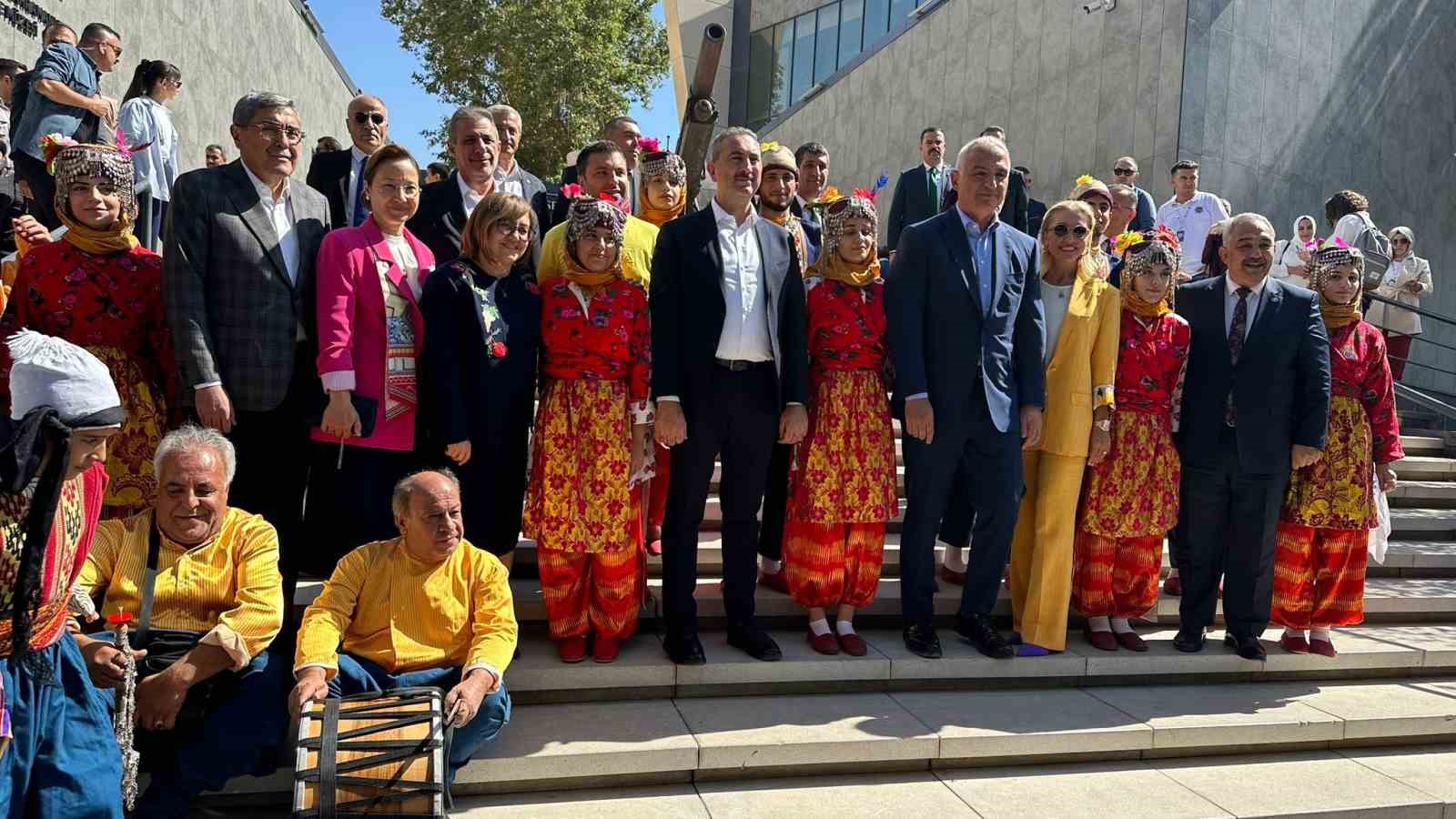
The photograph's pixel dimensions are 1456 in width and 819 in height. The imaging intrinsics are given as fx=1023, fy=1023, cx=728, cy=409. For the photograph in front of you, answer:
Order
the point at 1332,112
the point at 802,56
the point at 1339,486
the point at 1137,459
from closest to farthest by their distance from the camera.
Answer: the point at 1137,459 < the point at 1339,486 < the point at 1332,112 < the point at 802,56

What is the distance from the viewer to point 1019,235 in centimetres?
438

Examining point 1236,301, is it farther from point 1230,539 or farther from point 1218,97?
point 1218,97

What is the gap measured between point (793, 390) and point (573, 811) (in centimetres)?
178

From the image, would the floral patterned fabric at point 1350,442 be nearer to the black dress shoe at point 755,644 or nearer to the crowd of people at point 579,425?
the crowd of people at point 579,425

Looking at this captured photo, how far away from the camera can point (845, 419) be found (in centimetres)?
431

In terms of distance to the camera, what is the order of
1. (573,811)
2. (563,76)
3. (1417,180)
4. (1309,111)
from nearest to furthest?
(573,811), (1309,111), (1417,180), (563,76)

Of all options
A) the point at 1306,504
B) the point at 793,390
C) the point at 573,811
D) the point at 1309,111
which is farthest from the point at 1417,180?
the point at 573,811

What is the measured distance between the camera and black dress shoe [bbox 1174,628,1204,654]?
472cm

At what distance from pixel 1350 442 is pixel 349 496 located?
14.5 ft

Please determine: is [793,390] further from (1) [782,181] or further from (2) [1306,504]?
(2) [1306,504]

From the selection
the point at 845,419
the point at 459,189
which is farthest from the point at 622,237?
the point at 845,419

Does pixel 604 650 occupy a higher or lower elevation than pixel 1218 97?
lower

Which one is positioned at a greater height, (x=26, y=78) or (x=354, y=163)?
(x=26, y=78)

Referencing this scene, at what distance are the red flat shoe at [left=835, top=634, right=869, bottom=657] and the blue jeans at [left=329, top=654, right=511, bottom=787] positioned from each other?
5.23 feet
